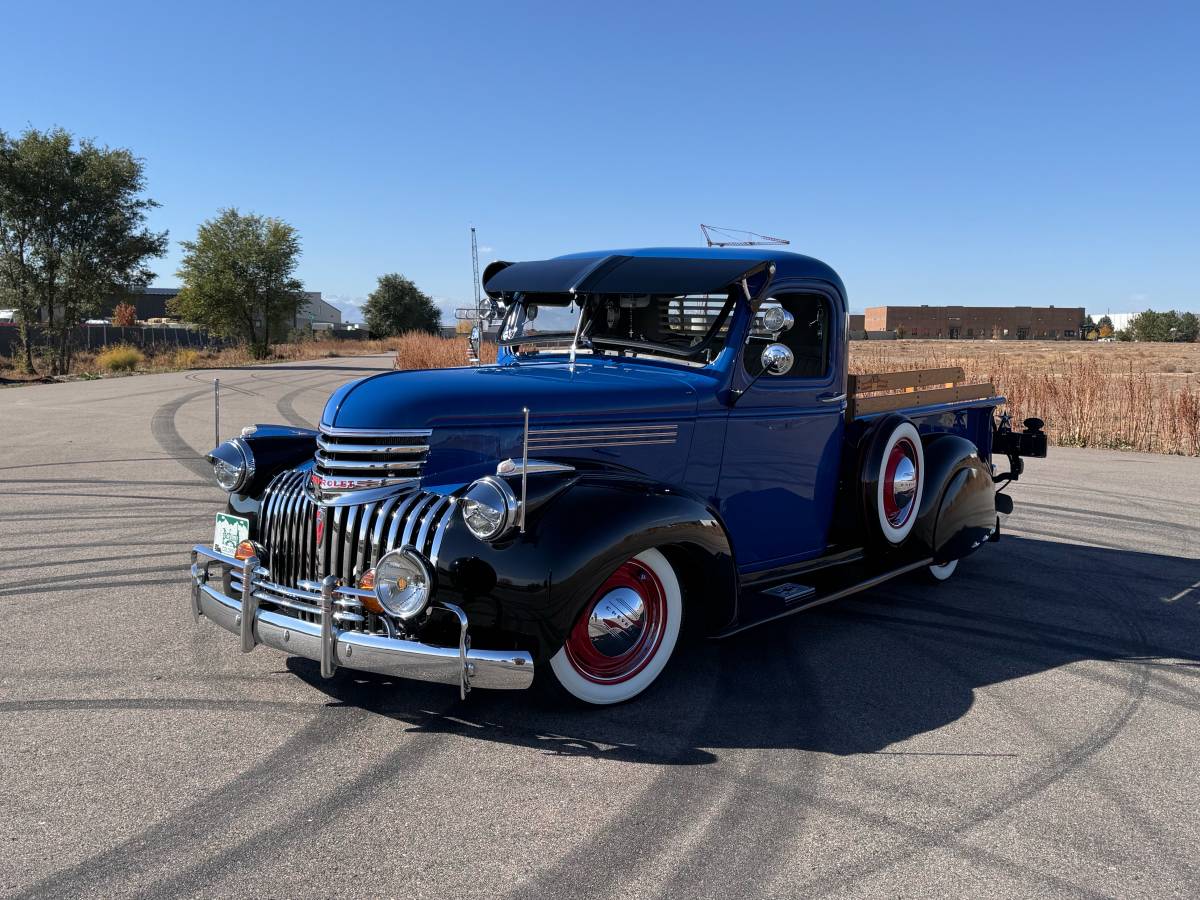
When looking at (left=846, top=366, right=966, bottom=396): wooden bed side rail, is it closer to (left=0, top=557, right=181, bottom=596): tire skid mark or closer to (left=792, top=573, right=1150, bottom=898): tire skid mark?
(left=792, top=573, right=1150, bottom=898): tire skid mark

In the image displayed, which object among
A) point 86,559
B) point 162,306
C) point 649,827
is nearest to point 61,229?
point 86,559

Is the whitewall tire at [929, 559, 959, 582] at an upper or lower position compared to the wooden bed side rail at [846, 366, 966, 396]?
lower

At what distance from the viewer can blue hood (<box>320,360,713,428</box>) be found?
3.99 metres

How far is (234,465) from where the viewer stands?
472cm

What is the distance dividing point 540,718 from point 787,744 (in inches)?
40.6

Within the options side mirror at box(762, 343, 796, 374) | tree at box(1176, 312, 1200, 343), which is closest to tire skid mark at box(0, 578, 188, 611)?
side mirror at box(762, 343, 796, 374)

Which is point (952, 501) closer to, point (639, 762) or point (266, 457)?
point (639, 762)

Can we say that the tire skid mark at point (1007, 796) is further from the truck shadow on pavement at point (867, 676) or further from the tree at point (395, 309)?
the tree at point (395, 309)

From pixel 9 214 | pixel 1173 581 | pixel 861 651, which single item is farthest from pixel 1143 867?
pixel 9 214

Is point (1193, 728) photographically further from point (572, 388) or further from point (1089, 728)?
point (572, 388)

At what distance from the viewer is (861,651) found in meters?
4.99

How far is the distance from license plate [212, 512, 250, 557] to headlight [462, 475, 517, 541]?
1.32m

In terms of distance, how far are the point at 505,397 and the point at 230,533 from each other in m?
1.48

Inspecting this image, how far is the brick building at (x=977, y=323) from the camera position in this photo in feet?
353
